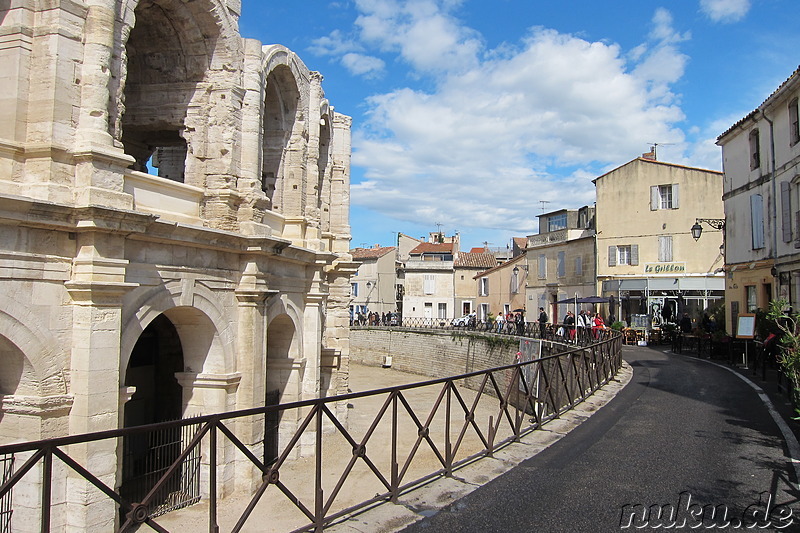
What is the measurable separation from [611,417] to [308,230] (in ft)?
24.1

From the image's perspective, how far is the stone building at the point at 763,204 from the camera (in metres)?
17.2

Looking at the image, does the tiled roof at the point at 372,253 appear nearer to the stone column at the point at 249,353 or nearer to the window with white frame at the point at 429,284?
the window with white frame at the point at 429,284

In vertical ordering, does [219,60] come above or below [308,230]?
above

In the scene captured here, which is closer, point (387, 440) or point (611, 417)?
point (611, 417)

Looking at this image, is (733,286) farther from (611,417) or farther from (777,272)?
(611,417)

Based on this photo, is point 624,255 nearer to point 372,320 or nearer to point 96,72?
point 372,320

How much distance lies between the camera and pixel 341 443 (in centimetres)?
1495

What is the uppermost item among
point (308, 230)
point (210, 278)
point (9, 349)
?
point (308, 230)

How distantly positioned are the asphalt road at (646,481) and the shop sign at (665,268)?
21026mm

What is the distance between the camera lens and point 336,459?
1384cm

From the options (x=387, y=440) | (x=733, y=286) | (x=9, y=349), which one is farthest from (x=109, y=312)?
(x=733, y=286)

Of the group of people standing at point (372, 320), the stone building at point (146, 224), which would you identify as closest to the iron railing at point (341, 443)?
the stone building at point (146, 224)

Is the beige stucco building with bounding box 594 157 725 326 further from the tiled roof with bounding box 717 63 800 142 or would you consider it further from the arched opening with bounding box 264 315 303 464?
the arched opening with bounding box 264 315 303 464

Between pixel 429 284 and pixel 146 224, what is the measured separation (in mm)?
40387
